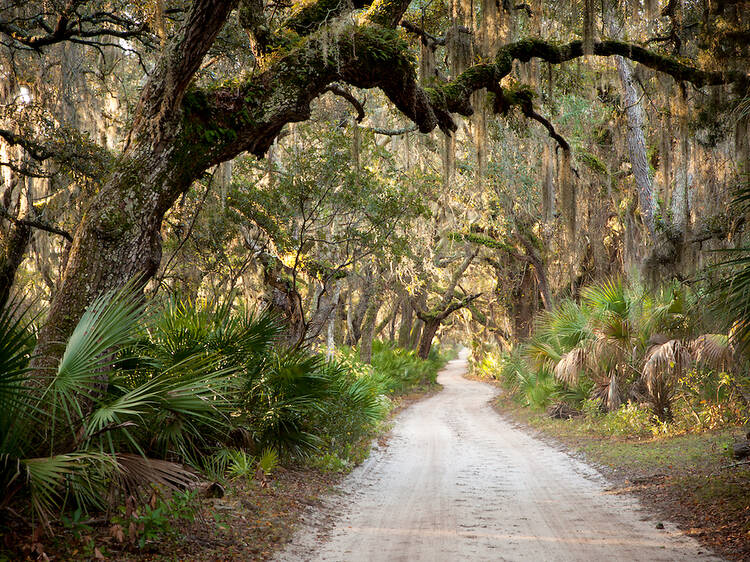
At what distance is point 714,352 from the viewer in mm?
8656

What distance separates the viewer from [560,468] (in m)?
9.20

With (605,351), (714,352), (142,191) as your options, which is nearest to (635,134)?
(605,351)

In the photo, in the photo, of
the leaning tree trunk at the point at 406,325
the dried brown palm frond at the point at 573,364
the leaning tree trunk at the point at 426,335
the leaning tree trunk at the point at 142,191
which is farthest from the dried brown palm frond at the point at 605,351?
the leaning tree trunk at the point at 406,325

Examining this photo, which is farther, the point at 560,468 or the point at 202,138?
the point at 560,468

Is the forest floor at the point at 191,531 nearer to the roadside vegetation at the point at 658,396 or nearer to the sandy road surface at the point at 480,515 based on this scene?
the sandy road surface at the point at 480,515

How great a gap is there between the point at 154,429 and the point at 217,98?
9.91 ft

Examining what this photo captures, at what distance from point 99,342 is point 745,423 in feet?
30.4

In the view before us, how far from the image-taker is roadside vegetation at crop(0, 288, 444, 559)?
12.6ft

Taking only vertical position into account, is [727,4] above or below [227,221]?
above

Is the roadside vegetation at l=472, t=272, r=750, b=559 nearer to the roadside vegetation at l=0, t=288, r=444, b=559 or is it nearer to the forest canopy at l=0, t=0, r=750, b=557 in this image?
the forest canopy at l=0, t=0, r=750, b=557

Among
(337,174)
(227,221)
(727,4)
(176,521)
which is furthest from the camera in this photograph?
(227,221)

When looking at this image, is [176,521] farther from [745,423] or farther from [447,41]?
[745,423]

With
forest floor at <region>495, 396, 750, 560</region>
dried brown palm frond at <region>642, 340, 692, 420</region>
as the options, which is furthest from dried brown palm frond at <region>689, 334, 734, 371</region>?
forest floor at <region>495, 396, 750, 560</region>

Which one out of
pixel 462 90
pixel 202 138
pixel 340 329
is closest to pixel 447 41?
pixel 462 90
